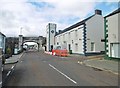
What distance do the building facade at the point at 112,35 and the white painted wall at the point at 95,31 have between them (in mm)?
14629

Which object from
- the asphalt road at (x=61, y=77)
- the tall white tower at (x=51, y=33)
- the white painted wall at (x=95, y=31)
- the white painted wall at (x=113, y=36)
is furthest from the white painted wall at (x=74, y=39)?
the asphalt road at (x=61, y=77)

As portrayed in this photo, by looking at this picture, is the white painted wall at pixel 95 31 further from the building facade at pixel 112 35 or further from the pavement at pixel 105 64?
the pavement at pixel 105 64

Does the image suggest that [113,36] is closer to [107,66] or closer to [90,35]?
[107,66]

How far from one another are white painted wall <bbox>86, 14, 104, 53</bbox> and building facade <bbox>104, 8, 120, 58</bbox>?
14629mm

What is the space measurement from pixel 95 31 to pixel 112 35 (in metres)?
17.0

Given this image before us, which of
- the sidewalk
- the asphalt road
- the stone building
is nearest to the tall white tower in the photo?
the stone building

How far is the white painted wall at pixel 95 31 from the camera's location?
1647 inches

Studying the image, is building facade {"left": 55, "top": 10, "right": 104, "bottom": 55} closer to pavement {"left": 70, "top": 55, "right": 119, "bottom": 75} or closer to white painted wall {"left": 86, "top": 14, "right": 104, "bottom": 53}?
white painted wall {"left": 86, "top": 14, "right": 104, "bottom": 53}

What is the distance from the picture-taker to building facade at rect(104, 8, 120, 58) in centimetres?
2480

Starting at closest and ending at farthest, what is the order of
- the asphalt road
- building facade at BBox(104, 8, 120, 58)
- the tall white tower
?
the asphalt road < building facade at BBox(104, 8, 120, 58) < the tall white tower

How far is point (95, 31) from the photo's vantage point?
42781 mm

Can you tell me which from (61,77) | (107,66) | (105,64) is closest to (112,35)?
(105,64)

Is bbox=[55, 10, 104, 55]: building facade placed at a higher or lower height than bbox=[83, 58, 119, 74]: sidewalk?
higher

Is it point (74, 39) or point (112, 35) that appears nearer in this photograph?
point (112, 35)
